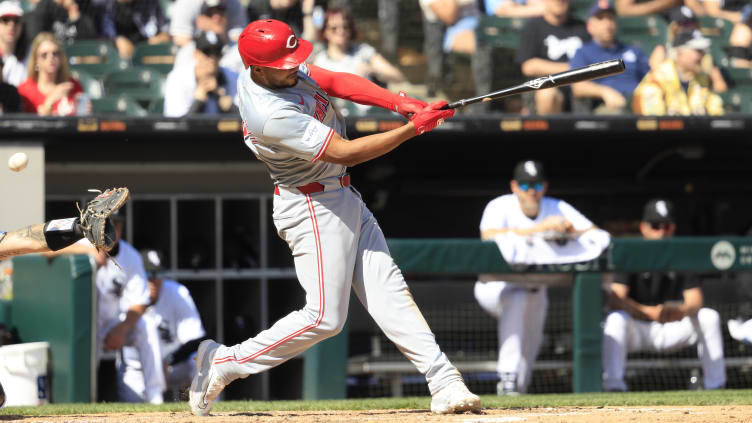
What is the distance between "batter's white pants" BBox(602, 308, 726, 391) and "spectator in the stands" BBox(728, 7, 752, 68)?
115 inches

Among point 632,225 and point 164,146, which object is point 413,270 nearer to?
point 164,146

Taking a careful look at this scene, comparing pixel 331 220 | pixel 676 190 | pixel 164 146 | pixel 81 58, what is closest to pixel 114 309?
pixel 164 146

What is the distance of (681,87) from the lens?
25.0ft

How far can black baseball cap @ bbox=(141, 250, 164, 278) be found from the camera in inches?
270

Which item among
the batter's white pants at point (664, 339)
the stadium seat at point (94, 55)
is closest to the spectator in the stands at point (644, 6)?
the batter's white pants at point (664, 339)

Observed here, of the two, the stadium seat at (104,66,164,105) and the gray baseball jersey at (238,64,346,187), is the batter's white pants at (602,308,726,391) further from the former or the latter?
the stadium seat at (104,66,164,105)

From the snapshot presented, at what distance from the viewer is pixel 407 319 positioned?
4176 millimetres

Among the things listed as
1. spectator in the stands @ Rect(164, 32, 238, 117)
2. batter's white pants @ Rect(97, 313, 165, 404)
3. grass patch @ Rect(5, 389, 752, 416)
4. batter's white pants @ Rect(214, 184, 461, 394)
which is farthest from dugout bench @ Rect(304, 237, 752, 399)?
batter's white pants @ Rect(214, 184, 461, 394)

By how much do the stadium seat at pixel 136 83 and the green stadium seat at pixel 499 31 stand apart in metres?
2.32

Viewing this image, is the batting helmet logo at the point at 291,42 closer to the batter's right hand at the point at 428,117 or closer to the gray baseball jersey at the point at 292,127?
the gray baseball jersey at the point at 292,127

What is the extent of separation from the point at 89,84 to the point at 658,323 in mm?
4016

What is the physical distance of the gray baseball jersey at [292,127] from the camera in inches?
152

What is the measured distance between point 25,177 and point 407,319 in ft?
11.7

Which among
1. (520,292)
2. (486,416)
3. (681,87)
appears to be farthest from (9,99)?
(681,87)
